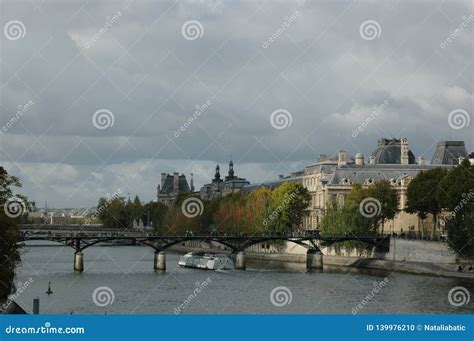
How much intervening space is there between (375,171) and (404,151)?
32.3 feet

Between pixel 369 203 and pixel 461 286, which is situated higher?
pixel 369 203

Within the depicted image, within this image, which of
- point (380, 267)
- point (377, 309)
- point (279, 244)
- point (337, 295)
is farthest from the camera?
point (279, 244)

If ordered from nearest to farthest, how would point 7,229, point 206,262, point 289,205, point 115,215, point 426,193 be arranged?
point 7,229
point 426,193
point 206,262
point 289,205
point 115,215

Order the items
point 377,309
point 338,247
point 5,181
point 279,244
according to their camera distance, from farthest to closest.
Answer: point 279,244
point 338,247
point 377,309
point 5,181

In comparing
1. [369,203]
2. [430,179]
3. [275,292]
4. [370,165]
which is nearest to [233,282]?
[275,292]

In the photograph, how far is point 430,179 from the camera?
83188 millimetres

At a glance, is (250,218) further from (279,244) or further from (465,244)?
(465,244)

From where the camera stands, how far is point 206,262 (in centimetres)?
8388

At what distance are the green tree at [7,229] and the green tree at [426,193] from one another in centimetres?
4347

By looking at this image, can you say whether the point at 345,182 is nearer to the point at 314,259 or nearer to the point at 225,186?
the point at 314,259

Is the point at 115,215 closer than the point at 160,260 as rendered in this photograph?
No

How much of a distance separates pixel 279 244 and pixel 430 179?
68.0ft

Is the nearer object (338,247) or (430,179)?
(430,179)

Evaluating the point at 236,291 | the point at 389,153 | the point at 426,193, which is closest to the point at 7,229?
the point at 236,291
